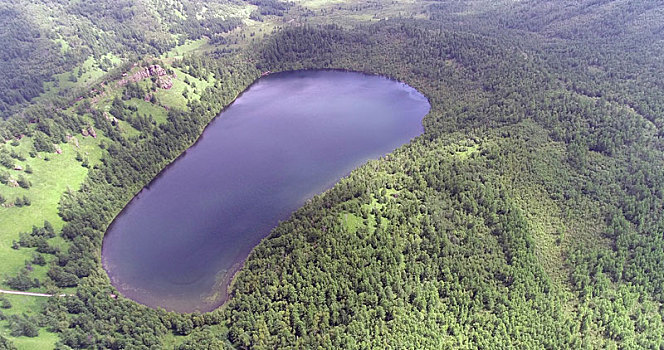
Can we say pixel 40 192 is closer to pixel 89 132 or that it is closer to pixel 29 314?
pixel 89 132

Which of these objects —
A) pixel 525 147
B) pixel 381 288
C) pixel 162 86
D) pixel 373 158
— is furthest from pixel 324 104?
pixel 381 288

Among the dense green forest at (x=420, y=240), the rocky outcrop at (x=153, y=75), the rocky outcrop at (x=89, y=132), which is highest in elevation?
the rocky outcrop at (x=153, y=75)

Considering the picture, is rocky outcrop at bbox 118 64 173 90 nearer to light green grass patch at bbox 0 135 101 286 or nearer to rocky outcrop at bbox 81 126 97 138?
rocky outcrop at bbox 81 126 97 138

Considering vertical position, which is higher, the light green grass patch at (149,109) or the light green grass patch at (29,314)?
the light green grass patch at (149,109)

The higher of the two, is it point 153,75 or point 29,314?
point 153,75

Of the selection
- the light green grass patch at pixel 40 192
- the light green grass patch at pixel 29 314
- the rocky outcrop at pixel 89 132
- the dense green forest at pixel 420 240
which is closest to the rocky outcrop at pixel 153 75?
the dense green forest at pixel 420 240

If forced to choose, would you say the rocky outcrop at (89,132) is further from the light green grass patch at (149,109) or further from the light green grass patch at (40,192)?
the light green grass patch at (149,109)

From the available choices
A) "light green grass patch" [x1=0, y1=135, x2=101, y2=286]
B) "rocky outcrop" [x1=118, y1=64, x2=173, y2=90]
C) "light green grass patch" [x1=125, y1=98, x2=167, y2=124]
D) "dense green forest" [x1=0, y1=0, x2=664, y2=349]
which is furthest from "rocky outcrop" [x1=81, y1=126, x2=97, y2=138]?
"rocky outcrop" [x1=118, y1=64, x2=173, y2=90]

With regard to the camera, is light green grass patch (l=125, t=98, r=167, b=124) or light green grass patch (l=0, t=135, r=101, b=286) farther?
light green grass patch (l=125, t=98, r=167, b=124)

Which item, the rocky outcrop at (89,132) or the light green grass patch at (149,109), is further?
the light green grass patch at (149,109)

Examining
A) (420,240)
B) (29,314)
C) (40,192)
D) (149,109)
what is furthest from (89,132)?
(420,240)

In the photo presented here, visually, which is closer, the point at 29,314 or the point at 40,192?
the point at 29,314
